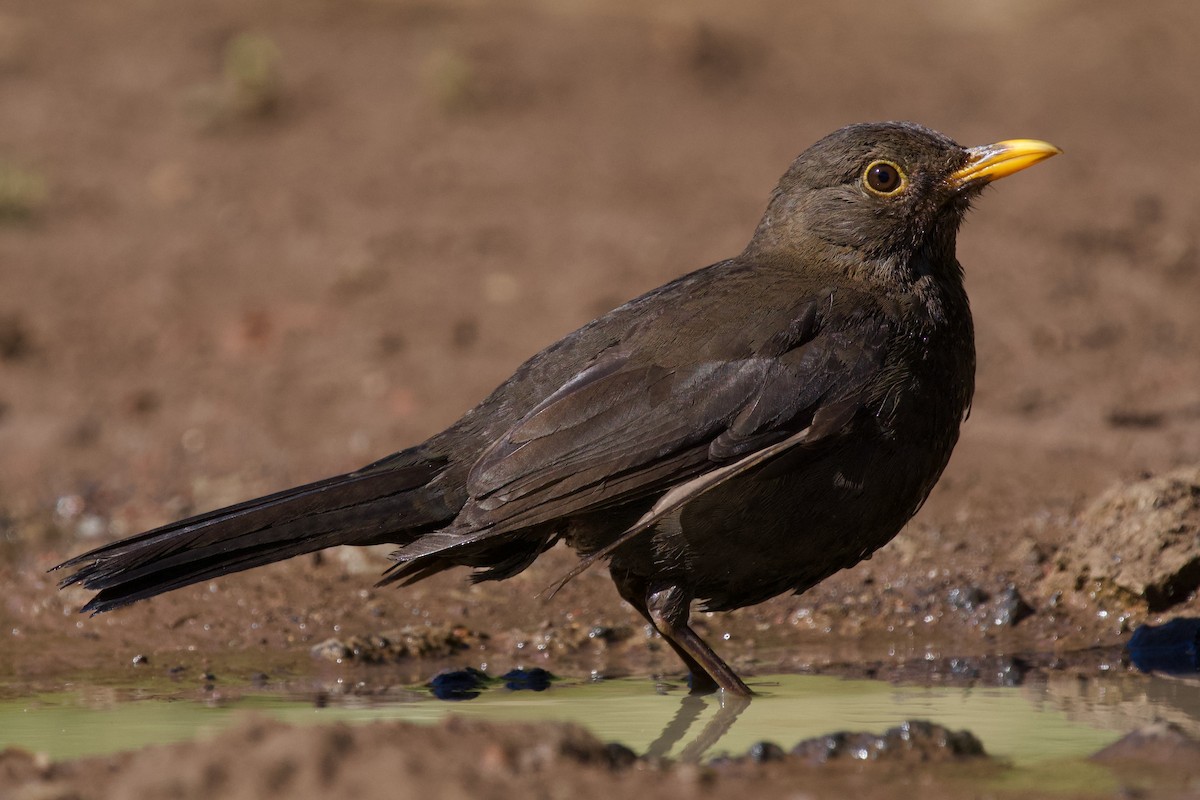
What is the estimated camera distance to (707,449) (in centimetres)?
467

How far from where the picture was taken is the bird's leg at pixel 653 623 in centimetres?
505

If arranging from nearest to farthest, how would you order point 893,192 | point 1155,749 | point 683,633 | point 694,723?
point 1155,749, point 694,723, point 683,633, point 893,192

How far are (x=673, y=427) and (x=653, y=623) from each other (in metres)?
0.72

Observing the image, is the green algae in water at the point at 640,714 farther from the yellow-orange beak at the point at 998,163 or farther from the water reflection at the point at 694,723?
the yellow-orange beak at the point at 998,163

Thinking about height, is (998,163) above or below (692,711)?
above

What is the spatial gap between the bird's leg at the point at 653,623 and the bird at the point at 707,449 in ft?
0.04

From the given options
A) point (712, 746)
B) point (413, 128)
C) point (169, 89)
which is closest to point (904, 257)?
point (712, 746)

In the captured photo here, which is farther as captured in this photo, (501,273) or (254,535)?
(501,273)

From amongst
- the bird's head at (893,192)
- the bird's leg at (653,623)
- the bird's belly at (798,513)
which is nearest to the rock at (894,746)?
the bird's belly at (798,513)

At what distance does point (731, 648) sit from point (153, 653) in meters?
2.02

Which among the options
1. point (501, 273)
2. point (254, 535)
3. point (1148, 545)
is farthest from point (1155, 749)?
point (501, 273)

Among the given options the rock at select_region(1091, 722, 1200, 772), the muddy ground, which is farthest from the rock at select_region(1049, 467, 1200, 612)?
the rock at select_region(1091, 722, 1200, 772)

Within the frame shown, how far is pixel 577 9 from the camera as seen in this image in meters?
14.8

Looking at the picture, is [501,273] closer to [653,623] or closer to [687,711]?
[653,623]
